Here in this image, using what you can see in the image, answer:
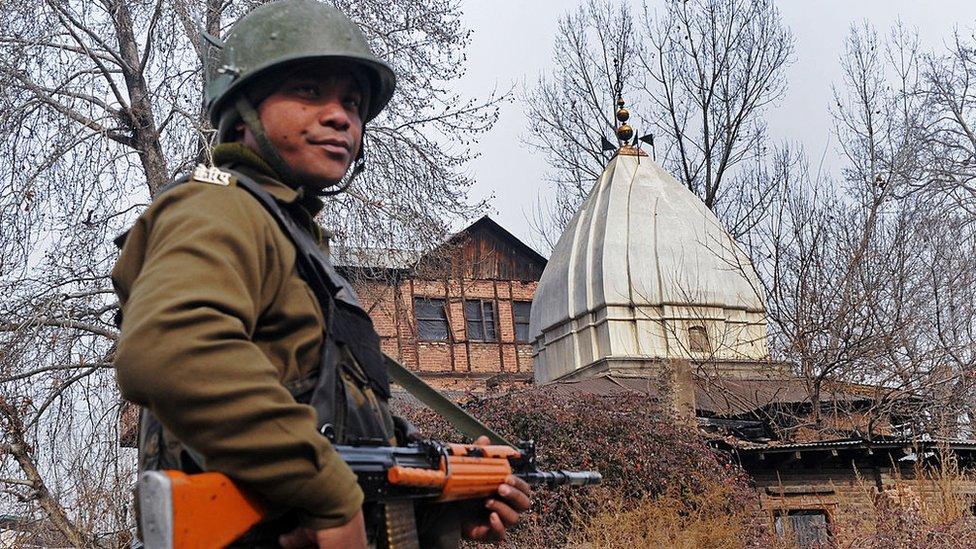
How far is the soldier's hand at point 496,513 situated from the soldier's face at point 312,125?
35.6 inches

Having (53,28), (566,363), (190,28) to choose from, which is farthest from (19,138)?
(566,363)

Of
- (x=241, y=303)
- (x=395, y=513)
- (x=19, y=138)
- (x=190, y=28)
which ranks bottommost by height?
(x=395, y=513)

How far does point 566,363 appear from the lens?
23891 millimetres

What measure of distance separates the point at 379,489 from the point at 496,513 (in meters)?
0.56

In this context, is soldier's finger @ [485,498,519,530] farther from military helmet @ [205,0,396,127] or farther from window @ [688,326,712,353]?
window @ [688,326,712,353]

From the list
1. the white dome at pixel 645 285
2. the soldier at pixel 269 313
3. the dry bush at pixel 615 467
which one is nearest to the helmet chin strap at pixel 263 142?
the soldier at pixel 269 313

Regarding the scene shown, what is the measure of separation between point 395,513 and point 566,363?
21592mm

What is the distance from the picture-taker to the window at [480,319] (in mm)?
A: 37781

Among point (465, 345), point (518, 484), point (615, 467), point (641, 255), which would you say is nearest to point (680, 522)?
point (615, 467)

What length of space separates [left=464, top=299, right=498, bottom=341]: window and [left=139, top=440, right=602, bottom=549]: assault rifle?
34.4m

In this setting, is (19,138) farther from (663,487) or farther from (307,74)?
(307,74)

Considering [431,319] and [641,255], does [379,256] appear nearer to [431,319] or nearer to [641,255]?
[641,255]

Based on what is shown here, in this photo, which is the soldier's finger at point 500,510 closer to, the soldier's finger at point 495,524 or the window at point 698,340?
the soldier's finger at point 495,524

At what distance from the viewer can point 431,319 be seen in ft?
121
